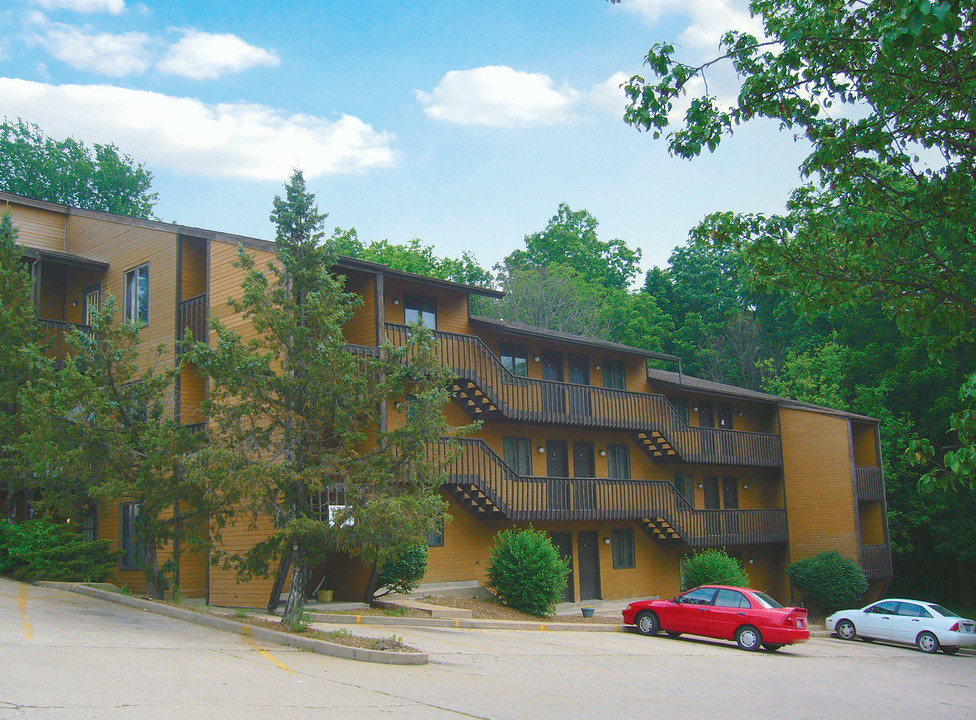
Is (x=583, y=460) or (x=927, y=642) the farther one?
(x=583, y=460)

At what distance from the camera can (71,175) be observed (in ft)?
162

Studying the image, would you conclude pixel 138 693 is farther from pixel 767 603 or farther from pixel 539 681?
pixel 767 603

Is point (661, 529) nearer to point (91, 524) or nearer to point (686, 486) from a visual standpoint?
point (686, 486)

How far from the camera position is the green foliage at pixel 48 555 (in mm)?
21562

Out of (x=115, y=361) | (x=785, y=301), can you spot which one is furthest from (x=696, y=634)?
(x=785, y=301)

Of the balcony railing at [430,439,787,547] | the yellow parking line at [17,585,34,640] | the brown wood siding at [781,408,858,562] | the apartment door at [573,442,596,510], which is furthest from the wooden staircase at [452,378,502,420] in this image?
the brown wood siding at [781,408,858,562]

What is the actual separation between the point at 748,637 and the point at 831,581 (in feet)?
40.4

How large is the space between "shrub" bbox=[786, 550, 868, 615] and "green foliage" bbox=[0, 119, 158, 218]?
122 ft

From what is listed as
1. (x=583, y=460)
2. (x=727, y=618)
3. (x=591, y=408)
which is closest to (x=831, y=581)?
(x=583, y=460)

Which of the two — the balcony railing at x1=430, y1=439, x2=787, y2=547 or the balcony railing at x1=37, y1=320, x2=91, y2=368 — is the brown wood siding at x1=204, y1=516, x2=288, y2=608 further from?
the balcony railing at x1=37, y1=320, x2=91, y2=368

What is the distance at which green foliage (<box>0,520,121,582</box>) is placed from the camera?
21.6 meters

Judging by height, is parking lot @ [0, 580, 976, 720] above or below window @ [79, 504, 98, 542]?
below

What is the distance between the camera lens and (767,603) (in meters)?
21.9

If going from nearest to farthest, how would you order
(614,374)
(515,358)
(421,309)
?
(421,309), (515,358), (614,374)
